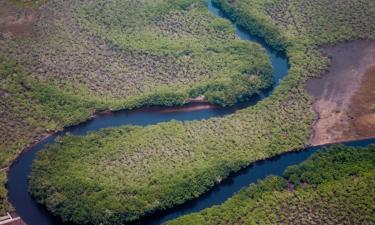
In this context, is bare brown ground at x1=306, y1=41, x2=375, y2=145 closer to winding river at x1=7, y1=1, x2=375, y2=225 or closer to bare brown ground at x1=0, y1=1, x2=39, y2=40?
winding river at x1=7, y1=1, x2=375, y2=225

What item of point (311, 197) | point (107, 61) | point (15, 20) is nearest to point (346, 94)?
point (311, 197)

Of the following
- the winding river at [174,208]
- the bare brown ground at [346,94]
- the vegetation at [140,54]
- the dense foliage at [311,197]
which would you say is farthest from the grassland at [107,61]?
the dense foliage at [311,197]

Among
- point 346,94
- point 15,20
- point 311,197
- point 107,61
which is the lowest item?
point 311,197

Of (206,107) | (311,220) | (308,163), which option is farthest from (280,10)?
(311,220)

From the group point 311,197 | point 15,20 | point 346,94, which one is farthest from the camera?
point 15,20

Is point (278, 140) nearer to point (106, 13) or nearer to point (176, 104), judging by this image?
point (176, 104)

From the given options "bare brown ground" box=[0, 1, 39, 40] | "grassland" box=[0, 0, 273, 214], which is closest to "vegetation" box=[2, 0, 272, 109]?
"grassland" box=[0, 0, 273, 214]

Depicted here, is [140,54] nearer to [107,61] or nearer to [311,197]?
[107,61]

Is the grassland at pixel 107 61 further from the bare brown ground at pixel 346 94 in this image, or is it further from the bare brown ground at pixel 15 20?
the bare brown ground at pixel 346 94
